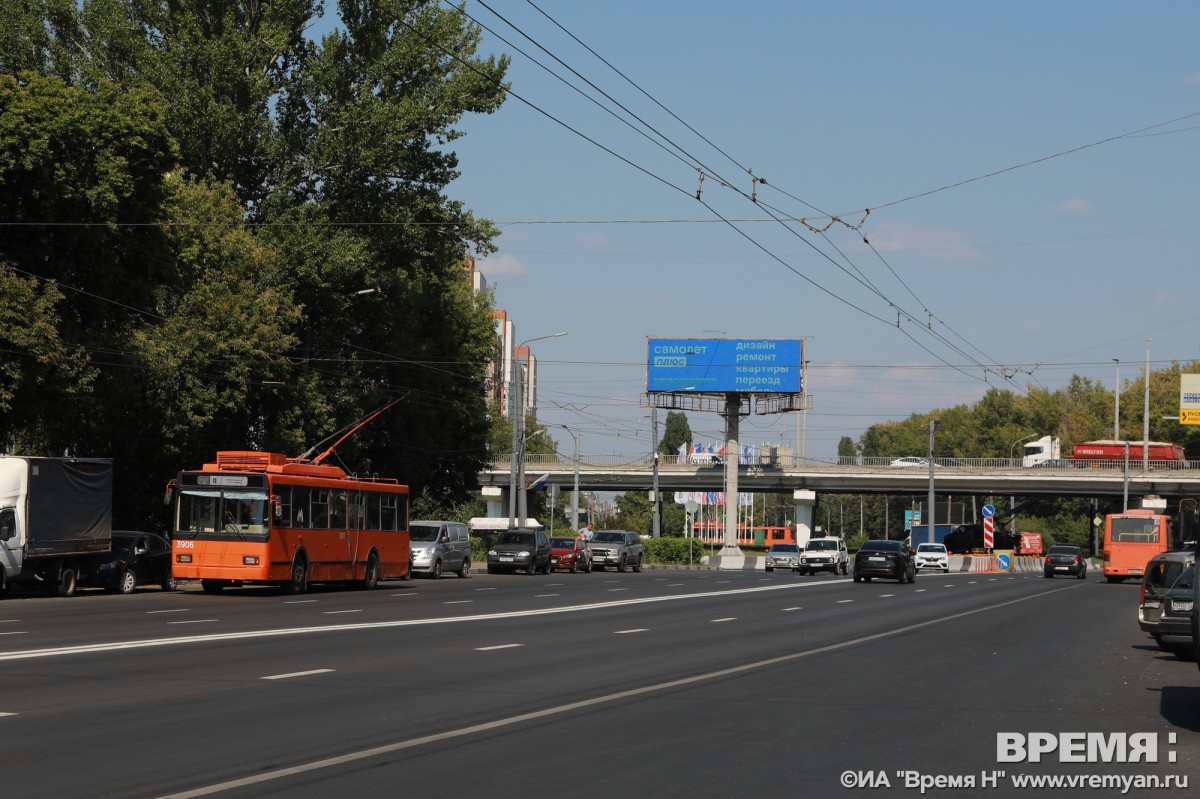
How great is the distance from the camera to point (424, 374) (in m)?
53.9

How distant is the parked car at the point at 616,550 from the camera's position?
58094mm

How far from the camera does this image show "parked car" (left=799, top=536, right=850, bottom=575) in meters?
58.5

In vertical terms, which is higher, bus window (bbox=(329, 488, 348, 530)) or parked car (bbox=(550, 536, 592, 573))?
bus window (bbox=(329, 488, 348, 530))

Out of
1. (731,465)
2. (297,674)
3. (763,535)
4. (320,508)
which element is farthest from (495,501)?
(297,674)

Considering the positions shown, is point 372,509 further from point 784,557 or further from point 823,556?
point 784,557

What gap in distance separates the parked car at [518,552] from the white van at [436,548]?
13.3ft

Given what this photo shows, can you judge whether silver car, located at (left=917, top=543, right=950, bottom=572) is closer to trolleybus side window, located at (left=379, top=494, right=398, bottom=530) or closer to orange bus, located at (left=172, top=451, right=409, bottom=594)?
trolleybus side window, located at (left=379, top=494, right=398, bottom=530)

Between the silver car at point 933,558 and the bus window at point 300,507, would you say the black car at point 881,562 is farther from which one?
the silver car at point 933,558

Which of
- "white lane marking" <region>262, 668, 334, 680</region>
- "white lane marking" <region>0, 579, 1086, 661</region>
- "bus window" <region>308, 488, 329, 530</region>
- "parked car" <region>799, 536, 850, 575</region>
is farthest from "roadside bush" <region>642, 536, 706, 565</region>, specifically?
"white lane marking" <region>262, 668, 334, 680</region>

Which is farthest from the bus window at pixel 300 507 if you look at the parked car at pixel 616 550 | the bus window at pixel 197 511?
the parked car at pixel 616 550

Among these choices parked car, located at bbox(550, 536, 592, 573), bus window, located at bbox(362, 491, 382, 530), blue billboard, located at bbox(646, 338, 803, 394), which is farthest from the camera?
blue billboard, located at bbox(646, 338, 803, 394)

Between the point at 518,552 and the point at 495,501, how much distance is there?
71646 millimetres

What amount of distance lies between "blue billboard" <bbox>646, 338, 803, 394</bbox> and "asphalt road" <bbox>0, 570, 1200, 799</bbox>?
60.9 metres

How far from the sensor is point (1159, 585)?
62.7 ft
